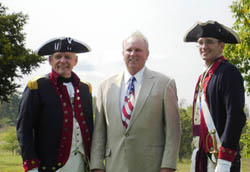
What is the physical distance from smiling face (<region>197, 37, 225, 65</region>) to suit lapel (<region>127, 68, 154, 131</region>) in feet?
2.29

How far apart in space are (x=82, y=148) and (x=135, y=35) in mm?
1536

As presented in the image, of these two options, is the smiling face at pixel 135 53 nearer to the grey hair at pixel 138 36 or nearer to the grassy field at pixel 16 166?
the grey hair at pixel 138 36

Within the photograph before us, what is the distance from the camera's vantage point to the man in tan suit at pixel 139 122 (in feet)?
13.9

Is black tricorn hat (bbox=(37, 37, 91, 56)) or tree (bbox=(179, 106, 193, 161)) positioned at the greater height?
black tricorn hat (bbox=(37, 37, 91, 56))

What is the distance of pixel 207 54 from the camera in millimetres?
4117

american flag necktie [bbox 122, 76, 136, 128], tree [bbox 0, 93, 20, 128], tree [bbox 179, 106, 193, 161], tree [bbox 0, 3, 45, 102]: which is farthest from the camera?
tree [bbox 0, 93, 20, 128]

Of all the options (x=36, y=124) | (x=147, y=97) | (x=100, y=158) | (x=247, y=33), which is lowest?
(x=100, y=158)

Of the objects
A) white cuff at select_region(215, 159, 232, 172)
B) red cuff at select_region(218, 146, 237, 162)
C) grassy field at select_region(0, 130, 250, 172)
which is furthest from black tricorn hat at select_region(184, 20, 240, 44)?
grassy field at select_region(0, 130, 250, 172)

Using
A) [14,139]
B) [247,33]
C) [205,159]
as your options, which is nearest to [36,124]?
[205,159]

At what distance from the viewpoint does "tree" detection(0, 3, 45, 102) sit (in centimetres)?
1991

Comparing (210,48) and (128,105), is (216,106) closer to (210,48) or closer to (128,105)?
(210,48)

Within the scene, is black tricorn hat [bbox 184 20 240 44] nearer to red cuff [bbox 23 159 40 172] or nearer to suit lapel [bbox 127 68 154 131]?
suit lapel [bbox 127 68 154 131]

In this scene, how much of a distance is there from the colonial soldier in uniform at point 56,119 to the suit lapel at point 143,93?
2.21 ft

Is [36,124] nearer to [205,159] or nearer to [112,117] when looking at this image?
[112,117]
